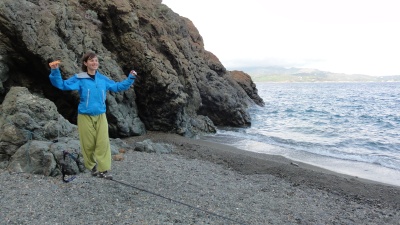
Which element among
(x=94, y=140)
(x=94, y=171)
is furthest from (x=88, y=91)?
(x=94, y=171)

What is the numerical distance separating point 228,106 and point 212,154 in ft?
43.8

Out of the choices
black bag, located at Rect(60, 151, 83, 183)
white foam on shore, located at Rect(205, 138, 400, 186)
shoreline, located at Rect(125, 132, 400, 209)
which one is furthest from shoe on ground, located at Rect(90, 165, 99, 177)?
white foam on shore, located at Rect(205, 138, 400, 186)

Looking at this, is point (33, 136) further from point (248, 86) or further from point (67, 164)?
point (248, 86)

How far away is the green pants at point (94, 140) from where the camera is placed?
688 cm

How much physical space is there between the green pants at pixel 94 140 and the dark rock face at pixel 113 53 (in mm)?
5890

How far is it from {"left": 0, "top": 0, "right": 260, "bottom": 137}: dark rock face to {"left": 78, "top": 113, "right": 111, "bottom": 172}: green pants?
19.3 ft

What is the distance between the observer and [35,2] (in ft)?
41.8

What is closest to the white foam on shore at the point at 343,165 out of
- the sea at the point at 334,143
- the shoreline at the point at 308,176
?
the sea at the point at 334,143

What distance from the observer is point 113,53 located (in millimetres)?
16781

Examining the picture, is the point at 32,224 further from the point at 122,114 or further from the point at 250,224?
the point at 122,114

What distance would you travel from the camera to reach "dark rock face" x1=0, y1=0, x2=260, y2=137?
11750 millimetres

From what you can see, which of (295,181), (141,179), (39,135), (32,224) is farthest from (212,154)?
(32,224)

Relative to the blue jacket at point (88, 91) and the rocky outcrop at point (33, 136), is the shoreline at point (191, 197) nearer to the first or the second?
the rocky outcrop at point (33, 136)

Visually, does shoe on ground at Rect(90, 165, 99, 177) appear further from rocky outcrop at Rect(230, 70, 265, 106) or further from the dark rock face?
→ rocky outcrop at Rect(230, 70, 265, 106)
